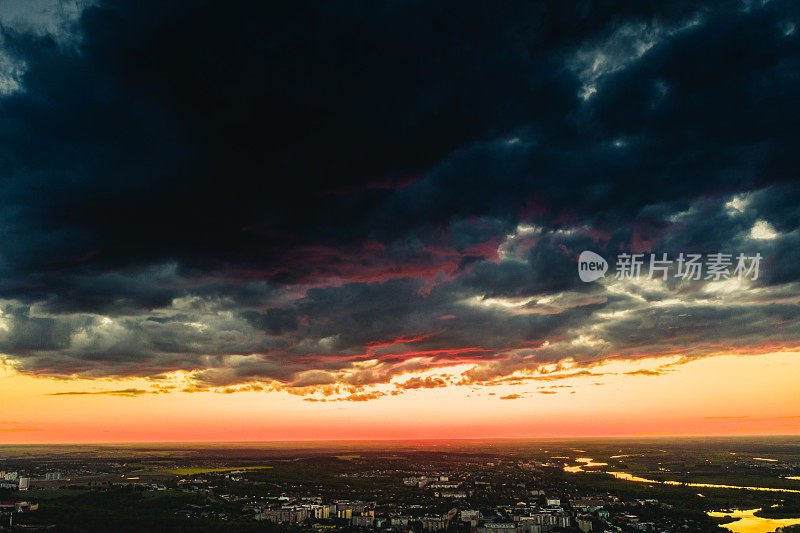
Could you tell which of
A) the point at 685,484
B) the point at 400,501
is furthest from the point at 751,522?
the point at 400,501

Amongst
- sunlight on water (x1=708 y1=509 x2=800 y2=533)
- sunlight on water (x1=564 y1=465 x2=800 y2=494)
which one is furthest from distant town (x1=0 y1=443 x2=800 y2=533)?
sunlight on water (x1=708 y1=509 x2=800 y2=533)

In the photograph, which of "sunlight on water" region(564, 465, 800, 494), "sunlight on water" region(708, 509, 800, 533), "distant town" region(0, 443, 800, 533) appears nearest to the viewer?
"sunlight on water" region(708, 509, 800, 533)

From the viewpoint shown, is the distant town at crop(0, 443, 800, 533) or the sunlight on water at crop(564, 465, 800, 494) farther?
the sunlight on water at crop(564, 465, 800, 494)

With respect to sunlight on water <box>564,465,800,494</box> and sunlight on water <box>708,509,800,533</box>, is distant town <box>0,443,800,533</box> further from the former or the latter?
sunlight on water <box>708,509,800,533</box>

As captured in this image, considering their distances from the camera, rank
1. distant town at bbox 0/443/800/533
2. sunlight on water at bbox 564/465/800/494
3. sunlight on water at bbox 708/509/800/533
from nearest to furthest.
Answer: sunlight on water at bbox 708/509/800/533, distant town at bbox 0/443/800/533, sunlight on water at bbox 564/465/800/494

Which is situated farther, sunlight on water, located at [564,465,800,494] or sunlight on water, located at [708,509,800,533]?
sunlight on water, located at [564,465,800,494]

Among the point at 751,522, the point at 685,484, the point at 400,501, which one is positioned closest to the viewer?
the point at 751,522

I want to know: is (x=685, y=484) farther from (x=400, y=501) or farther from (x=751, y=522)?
(x=400, y=501)

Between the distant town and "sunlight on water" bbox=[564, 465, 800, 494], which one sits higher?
the distant town

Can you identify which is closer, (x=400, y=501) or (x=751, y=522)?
(x=751, y=522)

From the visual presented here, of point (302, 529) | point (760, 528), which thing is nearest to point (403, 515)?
point (302, 529)

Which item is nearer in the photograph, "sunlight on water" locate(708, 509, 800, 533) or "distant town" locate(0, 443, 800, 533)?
"sunlight on water" locate(708, 509, 800, 533)

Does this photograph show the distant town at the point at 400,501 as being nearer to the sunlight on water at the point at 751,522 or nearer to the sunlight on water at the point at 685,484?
the sunlight on water at the point at 685,484
